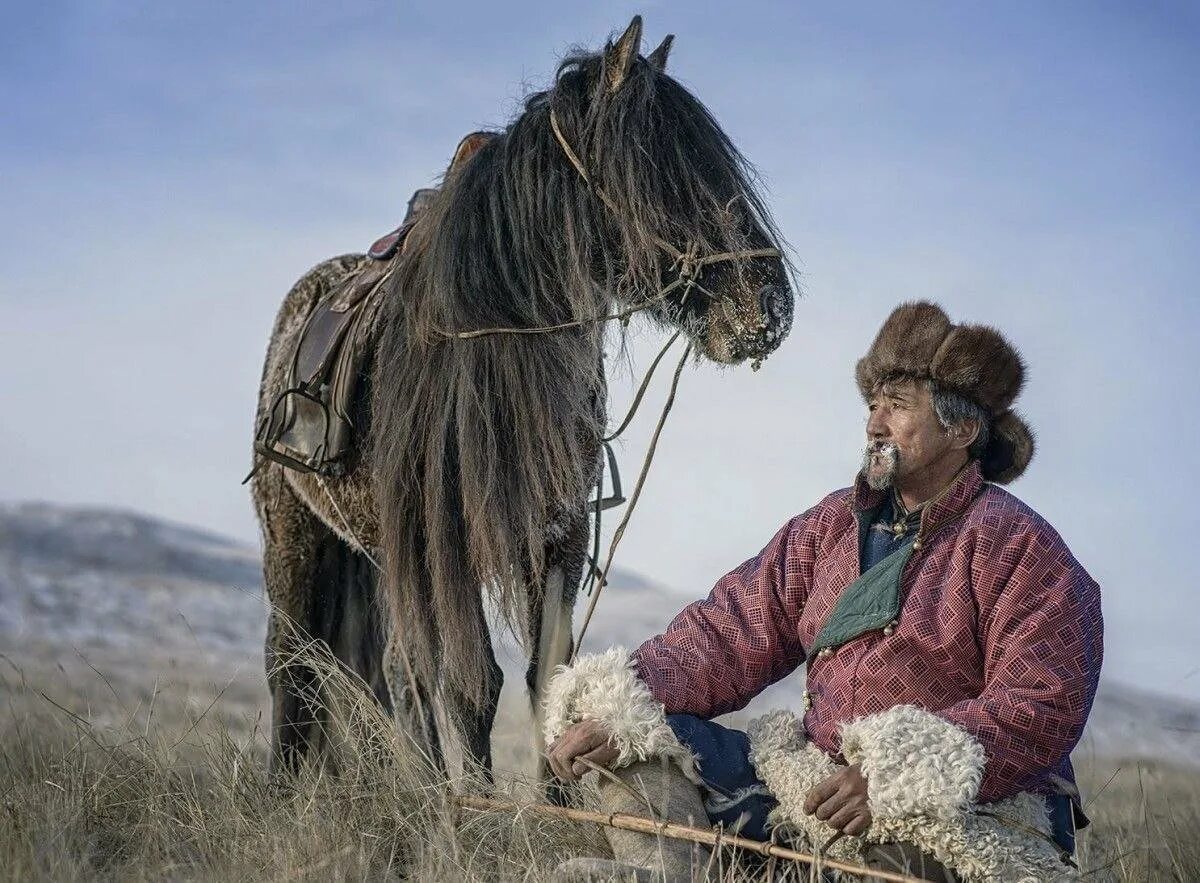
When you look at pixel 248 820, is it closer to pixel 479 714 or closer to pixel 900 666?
pixel 479 714

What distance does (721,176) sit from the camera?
3.60 metres

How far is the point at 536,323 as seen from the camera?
11.9ft

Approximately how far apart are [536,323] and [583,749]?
128cm

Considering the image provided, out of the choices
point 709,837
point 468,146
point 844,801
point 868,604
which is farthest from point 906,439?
point 468,146

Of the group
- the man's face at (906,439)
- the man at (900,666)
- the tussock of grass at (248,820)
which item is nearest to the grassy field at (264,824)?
the tussock of grass at (248,820)

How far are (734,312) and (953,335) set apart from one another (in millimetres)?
762

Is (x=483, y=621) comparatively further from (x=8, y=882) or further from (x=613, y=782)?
(x=8, y=882)

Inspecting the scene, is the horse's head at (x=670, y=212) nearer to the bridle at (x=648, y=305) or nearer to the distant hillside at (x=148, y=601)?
the bridle at (x=648, y=305)

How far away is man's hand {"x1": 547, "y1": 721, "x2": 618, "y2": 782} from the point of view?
2.87 m

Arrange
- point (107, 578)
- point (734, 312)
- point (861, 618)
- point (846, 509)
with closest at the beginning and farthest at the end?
point (861, 618)
point (846, 509)
point (734, 312)
point (107, 578)

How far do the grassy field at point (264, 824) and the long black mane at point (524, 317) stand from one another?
44 cm

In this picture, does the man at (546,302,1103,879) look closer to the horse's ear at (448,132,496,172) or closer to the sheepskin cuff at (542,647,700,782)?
the sheepskin cuff at (542,647,700,782)

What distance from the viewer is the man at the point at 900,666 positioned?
2607 millimetres

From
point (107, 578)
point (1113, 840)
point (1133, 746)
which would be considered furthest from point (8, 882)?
point (107, 578)
